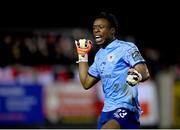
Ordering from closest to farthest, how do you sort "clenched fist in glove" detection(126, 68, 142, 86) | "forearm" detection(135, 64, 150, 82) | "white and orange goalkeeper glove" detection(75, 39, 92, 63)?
"clenched fist in glove" detection(126, 68, 142, 86) → "forearm" detection(135, 64, 150, 82) → "white and orange goalkeeper glove" detection(75, 39, 92, 63)

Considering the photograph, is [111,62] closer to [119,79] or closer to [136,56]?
[119,79]

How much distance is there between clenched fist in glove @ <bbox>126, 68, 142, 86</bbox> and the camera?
276 inches

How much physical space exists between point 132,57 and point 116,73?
0.88 ft

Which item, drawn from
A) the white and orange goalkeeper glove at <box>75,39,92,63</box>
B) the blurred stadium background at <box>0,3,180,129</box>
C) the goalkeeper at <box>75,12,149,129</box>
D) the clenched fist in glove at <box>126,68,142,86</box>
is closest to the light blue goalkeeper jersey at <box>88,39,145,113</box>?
the goalkeeper at <box>75,12,149,129</box>

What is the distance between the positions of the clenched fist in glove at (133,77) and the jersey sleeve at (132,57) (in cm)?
20

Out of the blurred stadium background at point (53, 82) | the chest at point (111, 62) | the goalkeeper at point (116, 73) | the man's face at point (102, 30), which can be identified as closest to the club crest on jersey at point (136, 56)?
the goalkeeper at point (116, 73)

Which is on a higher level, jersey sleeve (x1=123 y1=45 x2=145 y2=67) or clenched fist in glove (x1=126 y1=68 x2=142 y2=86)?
jersey sleeve (x1=123 y1=45 x2=145 y2=67)

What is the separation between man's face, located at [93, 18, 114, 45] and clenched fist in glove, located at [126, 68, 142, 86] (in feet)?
2.15

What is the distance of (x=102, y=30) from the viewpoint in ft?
24.8

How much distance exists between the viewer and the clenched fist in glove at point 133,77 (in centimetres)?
702

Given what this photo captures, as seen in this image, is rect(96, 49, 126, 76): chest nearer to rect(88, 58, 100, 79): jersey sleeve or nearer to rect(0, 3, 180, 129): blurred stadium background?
rect(88, 58, 100, 79): jersey sleeve

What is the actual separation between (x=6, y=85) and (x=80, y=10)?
14.4 feet

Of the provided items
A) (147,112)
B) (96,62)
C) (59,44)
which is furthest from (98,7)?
(96,62)

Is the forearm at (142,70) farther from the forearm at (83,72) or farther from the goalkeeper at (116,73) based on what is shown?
the forearm at (83,72)
